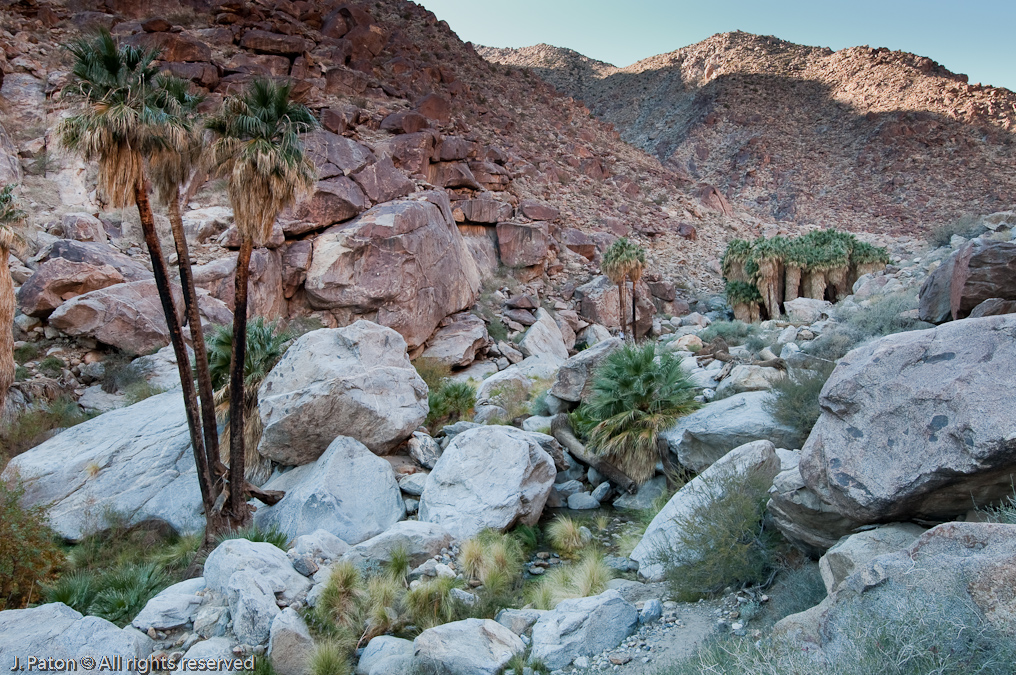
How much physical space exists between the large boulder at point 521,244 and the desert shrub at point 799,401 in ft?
78.2

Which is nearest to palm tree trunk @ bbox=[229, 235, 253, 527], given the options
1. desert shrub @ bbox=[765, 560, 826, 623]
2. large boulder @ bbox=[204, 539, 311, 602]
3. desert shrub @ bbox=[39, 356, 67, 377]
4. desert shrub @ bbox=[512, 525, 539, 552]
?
large boulder @ bbox=[204, 539, 311, 602]

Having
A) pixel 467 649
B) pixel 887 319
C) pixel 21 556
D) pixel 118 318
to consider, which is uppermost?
pixel 118 318

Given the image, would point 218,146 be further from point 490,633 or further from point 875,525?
point 875,525

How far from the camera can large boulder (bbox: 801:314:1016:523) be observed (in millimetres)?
4926

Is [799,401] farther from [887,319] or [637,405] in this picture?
[887,319]

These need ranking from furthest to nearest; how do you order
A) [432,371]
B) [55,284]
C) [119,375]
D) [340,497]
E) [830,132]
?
[830,132] → [432,371] → [55,284] → [119,375] → [340,497]

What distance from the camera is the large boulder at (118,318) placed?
18531mm

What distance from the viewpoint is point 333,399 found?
41.5 feet

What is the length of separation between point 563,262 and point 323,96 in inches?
693

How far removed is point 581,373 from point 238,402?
8.00 meters

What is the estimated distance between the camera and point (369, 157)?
29.7m

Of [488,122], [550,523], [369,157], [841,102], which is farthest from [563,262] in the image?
[841,102]

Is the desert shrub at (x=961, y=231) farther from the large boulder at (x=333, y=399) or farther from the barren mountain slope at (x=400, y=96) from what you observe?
the large boulder at (x=333, y=399)

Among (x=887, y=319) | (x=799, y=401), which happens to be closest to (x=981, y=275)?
(x=799, y=401)
